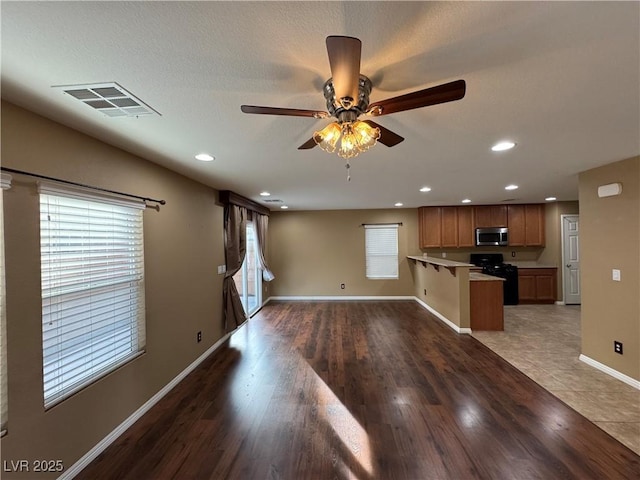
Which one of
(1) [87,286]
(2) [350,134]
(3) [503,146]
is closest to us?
(2) [350,134]

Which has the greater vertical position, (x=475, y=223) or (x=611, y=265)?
(x=475, y=223)

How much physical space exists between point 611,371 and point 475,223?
153 inches

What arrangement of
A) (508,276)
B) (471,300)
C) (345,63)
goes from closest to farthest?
(345,63) → (471,300) → (508,276)

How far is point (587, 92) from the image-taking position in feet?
4.95

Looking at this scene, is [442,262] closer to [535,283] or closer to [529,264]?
[535,283]

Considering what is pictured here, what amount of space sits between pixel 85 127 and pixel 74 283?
108cm

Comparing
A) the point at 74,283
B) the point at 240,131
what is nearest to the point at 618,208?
the point at 240,131

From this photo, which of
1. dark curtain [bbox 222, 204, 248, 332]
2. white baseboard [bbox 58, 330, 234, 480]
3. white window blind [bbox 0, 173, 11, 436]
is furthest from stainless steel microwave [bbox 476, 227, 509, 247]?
white window blind [bbox 0, 173, 11, 436]

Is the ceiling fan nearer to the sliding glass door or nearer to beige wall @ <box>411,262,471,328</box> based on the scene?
beige wall @ <box>411,262,471,328</box>

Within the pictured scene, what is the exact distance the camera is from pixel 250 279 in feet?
19.4

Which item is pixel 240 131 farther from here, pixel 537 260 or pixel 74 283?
pixel 537 260

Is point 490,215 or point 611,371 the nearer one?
point 611,371

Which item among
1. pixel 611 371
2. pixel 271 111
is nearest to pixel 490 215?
pixel 611 371

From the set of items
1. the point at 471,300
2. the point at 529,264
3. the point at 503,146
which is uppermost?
the point at 503,146
